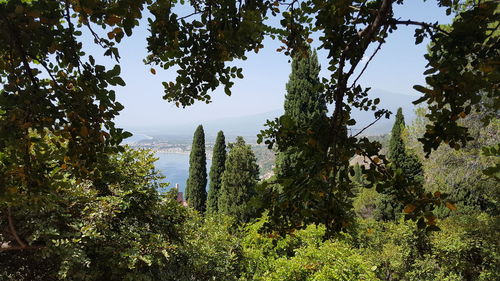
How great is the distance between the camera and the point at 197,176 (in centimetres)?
2212

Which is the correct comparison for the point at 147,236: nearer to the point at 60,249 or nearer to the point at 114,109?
the point at 60,249

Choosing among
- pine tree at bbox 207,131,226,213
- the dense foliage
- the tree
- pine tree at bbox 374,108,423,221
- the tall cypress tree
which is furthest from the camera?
the tall cypress tree

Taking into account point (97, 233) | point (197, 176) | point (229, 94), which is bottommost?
point (197, 176)

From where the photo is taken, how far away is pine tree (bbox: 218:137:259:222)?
13675 millimetres

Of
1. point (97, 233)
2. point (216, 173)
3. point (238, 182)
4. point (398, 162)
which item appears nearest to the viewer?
point (97, 233)

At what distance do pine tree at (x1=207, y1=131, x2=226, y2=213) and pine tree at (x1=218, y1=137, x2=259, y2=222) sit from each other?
5.92 m

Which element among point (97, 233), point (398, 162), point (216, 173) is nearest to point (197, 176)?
point (216, 173)

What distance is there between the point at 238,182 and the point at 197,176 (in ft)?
29.0

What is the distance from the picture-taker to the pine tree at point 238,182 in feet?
44.9

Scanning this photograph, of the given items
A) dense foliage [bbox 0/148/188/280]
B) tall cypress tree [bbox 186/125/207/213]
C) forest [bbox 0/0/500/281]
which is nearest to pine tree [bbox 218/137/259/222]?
dense foliage [bbox 0/148/188/280]

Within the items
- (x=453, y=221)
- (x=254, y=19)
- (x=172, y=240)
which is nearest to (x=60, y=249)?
(x=172, y=240)

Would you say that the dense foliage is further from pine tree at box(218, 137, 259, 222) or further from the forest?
pine tree at box(218, 137, 259, 222)

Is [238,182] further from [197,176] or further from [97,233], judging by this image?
[97,233]

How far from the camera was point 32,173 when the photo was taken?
1.51m
